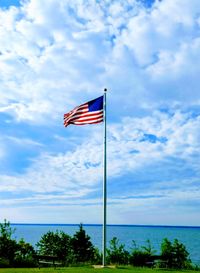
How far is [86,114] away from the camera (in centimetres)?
2028

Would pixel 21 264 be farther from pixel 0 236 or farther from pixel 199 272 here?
pixel 199 272

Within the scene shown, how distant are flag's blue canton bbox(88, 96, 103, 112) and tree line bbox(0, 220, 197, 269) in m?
7.25

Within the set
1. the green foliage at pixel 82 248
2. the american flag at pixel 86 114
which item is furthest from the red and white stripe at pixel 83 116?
the green foliage at pixel 82 248

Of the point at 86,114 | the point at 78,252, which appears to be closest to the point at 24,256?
the point at 78,252

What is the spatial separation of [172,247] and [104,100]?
320 inches

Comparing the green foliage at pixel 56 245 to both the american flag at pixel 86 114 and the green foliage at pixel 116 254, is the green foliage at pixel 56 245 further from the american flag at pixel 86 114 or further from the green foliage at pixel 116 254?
the american flag at pixel 86 114

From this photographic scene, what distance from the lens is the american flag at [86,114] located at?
2017cm

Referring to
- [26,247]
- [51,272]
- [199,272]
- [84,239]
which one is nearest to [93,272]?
[51,272]

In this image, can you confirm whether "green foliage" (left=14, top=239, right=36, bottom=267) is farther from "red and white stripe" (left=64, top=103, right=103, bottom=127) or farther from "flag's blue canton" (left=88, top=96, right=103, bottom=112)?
"flag's blue canton" (left=88, top=96, right=103, bottom=112)

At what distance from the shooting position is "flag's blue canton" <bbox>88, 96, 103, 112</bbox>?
67.2 feet

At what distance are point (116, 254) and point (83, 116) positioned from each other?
7.63m

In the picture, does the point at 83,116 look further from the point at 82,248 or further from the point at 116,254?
the point at 82,248

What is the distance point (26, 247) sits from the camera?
2158 cm

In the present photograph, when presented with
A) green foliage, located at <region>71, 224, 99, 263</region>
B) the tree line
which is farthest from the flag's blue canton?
green foliage, located at <region>71, 224, 99, 263</region>
